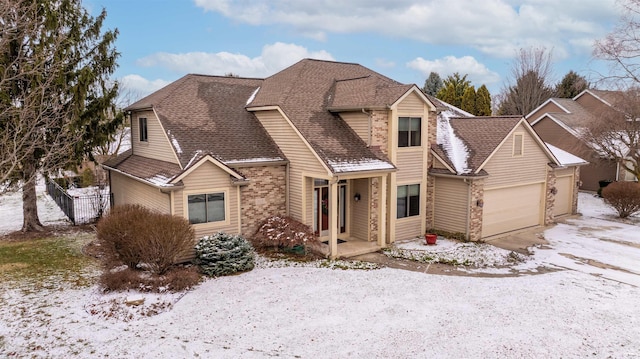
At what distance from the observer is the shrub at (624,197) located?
2194 cm

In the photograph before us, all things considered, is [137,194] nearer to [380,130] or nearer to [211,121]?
[211,121]

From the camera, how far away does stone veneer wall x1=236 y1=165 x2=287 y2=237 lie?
1551 cm

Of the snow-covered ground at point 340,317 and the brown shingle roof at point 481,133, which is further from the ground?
the brown shingle roof at point 481,133

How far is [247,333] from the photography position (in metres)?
9.38

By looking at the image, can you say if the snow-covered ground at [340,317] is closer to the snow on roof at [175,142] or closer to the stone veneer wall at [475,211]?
the stone veneer wall at [475,211]

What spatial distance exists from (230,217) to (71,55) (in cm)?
970

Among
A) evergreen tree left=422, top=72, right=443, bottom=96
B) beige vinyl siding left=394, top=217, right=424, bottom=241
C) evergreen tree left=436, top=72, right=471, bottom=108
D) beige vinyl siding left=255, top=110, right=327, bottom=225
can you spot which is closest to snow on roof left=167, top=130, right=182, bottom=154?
beige vinyl siding left=255, top=110, right=327, bottom=225

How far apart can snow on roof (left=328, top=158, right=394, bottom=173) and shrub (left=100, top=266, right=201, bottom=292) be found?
5675mm

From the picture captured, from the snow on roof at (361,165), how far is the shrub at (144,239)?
5123 mm

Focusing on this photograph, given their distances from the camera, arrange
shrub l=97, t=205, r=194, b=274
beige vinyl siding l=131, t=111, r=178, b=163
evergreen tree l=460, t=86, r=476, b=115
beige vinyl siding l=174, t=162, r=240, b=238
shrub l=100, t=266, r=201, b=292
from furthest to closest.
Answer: evergreen tree l=460, t=86, r=476, b=115 < beige vinyl siding l=131, t=111, r=178, b=163 < beige vinyl siding l=174, t=162, r=240, b=238 < shrub l=97, t=205, r=194, b=274 < shrub l=100, t=266, r=201, b=292

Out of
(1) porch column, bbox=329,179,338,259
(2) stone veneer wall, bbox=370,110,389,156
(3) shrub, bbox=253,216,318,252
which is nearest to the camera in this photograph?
(1) porch column, bbox=329,179,338,259

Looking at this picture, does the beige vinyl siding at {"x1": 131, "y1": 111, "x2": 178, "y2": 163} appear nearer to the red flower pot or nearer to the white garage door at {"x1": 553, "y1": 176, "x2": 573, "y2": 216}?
the red flower pot

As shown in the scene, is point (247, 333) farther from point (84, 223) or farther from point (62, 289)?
point (84, 223)

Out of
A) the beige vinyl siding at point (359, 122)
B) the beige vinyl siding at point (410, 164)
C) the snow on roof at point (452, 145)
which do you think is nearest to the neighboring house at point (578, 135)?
the snow on roof at point (452, 145)
